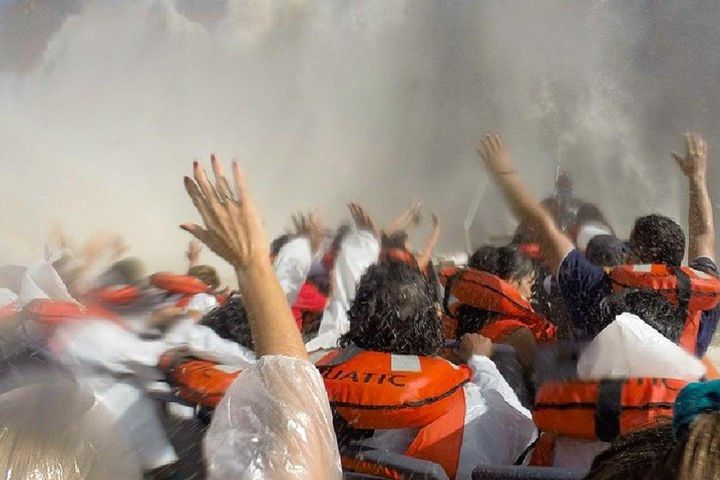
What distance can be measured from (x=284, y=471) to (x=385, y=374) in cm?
78

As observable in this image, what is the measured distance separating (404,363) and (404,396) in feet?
0.32

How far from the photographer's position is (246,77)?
1886 mm

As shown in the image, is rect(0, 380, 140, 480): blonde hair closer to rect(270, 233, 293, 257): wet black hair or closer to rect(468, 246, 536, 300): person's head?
rect(270, 233, 293, 257): wet black hair

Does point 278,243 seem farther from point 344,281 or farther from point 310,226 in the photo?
point 344,281

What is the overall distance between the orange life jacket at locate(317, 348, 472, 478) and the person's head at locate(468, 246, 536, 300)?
20.5 inches

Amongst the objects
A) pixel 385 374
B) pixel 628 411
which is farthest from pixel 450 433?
pixel 628 411

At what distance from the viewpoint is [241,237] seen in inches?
55.2

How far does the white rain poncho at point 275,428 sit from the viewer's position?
1196 mm

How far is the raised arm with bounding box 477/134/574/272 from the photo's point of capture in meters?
2.04

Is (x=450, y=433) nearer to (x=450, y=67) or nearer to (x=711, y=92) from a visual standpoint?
(x=450, y=67)

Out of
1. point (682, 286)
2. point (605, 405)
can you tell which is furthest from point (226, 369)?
point (682, 286)

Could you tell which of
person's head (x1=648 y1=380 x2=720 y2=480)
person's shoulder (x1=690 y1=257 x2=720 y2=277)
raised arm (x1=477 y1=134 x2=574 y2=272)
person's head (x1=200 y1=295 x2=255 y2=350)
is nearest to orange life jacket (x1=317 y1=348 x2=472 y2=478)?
person's head (x1=200 y1=295 x2=255 y2=350)

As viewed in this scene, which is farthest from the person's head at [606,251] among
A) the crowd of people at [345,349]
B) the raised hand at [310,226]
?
the raised hand at [310,226]

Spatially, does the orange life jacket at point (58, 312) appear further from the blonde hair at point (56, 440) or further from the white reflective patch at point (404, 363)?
the white reflective patch at point (404, 363)
